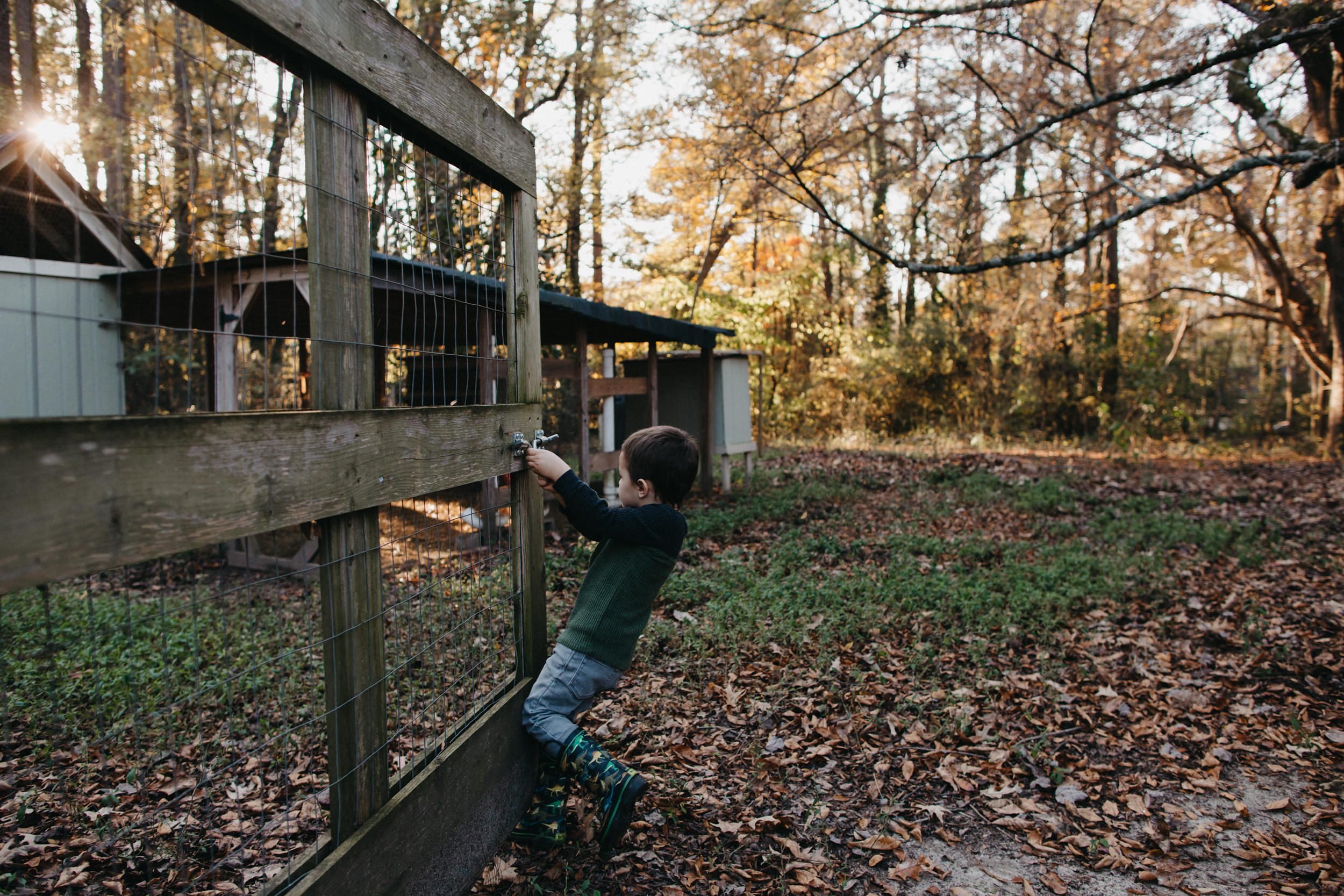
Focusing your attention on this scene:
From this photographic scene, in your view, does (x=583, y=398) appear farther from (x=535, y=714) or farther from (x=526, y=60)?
(x=526, y=60)

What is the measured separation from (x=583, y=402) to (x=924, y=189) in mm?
4047

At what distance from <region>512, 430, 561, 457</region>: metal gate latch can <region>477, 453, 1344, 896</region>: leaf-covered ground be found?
4.73 ft

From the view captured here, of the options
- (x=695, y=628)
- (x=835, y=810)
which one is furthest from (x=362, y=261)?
(x=695, y=628)

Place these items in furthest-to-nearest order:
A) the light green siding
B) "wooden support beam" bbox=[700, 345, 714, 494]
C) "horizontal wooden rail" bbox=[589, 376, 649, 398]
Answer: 1. "wooden support beam" bbox=[700, 345, 714, 494]
2. "horizontal wooden rail" bbox=[589, 376, 649, 398]
3. the light green siding

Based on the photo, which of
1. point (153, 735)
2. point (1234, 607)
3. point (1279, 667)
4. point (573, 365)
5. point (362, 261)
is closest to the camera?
point (362, 261)

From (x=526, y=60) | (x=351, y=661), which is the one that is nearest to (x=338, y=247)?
(x=351, y=661)

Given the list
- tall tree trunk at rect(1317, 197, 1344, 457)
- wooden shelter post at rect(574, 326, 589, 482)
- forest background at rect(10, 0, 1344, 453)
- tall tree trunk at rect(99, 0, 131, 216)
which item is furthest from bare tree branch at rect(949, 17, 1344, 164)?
tall tree trunk at rect(99, 0, 131, 216)

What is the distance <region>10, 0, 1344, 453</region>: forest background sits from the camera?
7320 mm

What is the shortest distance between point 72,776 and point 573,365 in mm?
5869

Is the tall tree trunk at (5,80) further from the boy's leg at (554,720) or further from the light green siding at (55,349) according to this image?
the boy's leg at (554,720)

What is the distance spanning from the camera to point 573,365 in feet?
28.2

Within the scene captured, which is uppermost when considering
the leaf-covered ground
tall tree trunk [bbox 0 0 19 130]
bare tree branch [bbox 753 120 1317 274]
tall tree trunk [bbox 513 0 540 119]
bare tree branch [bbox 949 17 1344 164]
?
tall tree trunk [bbox 513 0 540 119]

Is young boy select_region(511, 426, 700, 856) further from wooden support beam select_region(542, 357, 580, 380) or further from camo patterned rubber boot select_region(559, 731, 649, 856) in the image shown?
wooden support beam select_region(542, 357, 580, 380)

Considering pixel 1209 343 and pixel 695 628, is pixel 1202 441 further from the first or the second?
pixel 695 628
